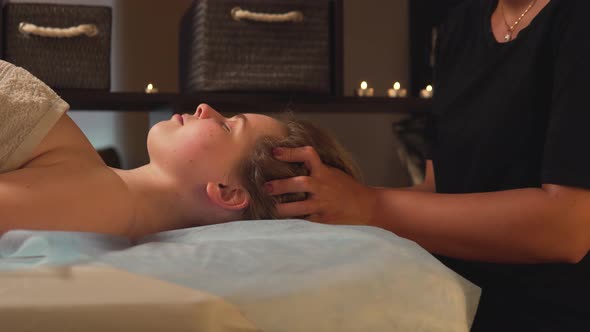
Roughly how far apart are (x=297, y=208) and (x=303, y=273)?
0.34 metres

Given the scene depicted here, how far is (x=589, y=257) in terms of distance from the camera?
1204 millimetres

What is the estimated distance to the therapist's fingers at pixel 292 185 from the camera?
109cm

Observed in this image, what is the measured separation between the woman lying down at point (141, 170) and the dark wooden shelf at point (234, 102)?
80cm

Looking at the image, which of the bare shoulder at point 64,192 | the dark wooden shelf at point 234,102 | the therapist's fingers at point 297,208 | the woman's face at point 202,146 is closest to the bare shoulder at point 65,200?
the bare shoulder at point 64,192

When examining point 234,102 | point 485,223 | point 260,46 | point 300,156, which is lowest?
point 485,223

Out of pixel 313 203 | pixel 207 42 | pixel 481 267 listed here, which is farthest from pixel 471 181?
pixel 207 42

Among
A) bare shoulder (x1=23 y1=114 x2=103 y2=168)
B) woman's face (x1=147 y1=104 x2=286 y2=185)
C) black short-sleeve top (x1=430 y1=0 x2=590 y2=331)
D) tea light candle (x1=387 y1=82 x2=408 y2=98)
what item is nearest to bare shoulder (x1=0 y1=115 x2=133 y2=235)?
bare shoulder (x1=23 y1=114 x2=103 y2=168)

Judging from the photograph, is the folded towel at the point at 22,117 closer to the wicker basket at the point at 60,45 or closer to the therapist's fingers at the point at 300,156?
the therapist's fingers at the point at 300,156

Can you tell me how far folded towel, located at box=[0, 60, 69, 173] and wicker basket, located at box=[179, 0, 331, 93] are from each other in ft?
3.18

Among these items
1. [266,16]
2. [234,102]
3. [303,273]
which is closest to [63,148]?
[303,273]

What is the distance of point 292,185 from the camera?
1092 mm

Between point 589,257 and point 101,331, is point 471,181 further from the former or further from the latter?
point 101,331

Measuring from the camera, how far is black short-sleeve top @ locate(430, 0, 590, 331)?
3.53ft

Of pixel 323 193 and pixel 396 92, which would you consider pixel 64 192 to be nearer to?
pixel 323 193
